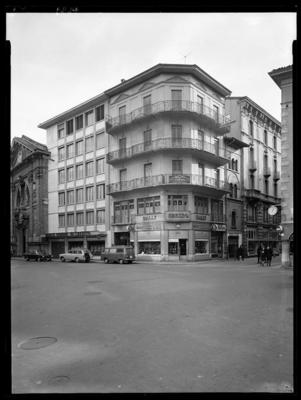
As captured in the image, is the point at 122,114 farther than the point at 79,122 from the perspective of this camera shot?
No

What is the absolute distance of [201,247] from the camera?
108 ft

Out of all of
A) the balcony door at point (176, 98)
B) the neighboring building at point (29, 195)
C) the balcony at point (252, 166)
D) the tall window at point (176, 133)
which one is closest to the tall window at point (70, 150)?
the neighboring building at point (29, 195)

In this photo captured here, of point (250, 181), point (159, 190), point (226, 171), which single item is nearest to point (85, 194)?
point (159, 190)

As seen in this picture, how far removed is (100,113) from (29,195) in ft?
63.8

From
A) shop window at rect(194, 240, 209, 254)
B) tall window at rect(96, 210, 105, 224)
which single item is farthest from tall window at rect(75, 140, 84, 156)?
shop window at rect(194, 240, 209, 254)

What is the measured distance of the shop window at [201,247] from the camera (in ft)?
105

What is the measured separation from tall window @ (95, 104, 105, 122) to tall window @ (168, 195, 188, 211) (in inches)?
569

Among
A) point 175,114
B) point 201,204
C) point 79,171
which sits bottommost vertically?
point 201,204

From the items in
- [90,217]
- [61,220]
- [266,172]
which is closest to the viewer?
[90,217]

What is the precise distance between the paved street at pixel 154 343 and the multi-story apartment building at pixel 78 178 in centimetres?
2893

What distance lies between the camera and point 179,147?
3134 centimetres

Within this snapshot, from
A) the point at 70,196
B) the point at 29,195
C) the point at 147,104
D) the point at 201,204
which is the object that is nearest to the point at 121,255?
the point at 201,204

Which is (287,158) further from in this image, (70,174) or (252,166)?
A: (70,174)
